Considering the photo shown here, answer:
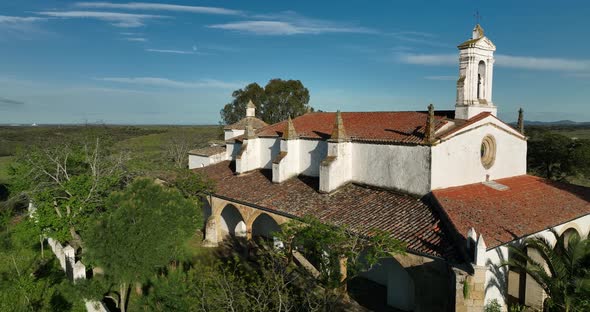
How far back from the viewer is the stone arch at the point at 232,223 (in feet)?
79.0

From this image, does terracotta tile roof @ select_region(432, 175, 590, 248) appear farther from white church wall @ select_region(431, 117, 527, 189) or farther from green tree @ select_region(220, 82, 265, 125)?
green tree @ select_region(220, 82, 265, 125)

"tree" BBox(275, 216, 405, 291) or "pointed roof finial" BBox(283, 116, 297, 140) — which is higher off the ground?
"pointed roof finial" BBox(283, 116, 297, 140)

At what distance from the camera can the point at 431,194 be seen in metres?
16.0

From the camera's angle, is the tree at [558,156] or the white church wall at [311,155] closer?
the white church wall at [311,155]

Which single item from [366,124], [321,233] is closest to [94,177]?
[321,233]

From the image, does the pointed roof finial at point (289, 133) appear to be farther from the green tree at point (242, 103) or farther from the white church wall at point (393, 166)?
the green tree at point (242, 103)

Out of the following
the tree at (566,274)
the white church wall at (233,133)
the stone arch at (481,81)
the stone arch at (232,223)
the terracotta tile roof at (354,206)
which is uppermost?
the stone arch at (481,81)

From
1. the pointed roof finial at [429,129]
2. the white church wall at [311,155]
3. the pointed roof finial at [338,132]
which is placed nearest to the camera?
the pointed roof finial at [429,129]

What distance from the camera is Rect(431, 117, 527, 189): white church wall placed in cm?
1653

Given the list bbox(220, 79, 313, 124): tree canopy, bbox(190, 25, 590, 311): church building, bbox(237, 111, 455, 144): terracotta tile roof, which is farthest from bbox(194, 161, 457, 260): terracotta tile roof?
bbox(220, 79, 313, 124): tree canopy

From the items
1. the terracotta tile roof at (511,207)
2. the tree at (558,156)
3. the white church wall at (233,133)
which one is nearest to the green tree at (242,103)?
the white church wall at (233,133)

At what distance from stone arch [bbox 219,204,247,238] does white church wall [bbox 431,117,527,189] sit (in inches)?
477

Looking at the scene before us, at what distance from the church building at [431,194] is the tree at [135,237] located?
561 cm

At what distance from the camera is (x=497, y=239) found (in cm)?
1254
